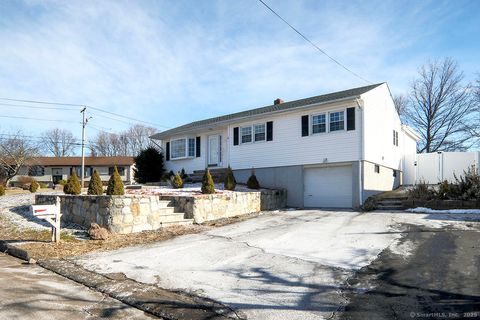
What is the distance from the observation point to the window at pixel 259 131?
19.2 metres

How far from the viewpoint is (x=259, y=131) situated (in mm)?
19391

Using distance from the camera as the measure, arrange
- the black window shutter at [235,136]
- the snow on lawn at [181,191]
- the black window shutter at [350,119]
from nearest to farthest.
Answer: the snow on lawn at [181,191] → the black window shutter at [350,119] → the black window shutter at [235,136]

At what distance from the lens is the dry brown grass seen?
26.6ft

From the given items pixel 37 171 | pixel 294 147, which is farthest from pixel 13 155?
pixel 294 147

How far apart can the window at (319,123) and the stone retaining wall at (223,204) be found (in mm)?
3321

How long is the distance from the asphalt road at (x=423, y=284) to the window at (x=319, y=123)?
931 centimetres

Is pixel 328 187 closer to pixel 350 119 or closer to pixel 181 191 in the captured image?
pixel 350 119

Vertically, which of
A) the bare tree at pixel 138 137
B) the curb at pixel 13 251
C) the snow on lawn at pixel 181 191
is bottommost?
the curb at pixel 13 251

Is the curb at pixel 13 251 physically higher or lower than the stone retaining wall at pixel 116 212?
lower

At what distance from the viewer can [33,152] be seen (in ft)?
158

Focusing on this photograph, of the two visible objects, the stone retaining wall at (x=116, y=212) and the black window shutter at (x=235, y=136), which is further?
the black window shutter at (x=235, y=136)

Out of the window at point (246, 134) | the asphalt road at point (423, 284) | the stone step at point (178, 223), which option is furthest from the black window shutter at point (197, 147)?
the asphalt road at point (423, 284)

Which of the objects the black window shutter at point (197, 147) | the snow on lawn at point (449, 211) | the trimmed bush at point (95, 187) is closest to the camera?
the trimmed bush at point (95, 187)

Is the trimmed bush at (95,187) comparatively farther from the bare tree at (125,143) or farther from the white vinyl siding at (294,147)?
the bare tree at (125,143)
